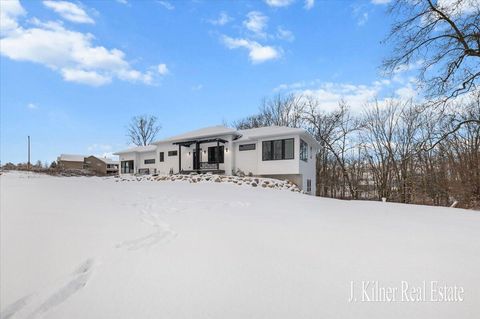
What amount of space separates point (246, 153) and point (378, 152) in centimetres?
1256

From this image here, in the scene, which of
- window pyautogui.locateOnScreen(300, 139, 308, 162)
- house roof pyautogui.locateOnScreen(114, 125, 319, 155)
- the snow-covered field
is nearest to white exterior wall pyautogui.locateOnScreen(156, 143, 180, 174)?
house roof pyautogui.locateOnScreen(114, 125, 319, 155)

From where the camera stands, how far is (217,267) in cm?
299

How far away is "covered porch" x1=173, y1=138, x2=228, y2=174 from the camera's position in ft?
59.5

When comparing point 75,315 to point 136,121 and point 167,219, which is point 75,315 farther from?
point 136,121

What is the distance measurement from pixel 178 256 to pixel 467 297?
9.36ft

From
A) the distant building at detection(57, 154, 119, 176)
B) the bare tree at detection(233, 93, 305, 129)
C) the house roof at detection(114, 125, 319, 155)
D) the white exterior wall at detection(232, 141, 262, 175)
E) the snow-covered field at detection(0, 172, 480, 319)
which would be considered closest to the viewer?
the snow-covered field at detection(0, 172, 480, 319)

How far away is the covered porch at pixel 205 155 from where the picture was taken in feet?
59.5

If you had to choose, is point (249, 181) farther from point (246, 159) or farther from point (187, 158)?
point (187, 158)

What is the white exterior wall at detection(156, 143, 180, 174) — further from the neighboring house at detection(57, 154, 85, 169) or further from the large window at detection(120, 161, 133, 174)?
the neighboring house at detection(57, 154, 85, 169)

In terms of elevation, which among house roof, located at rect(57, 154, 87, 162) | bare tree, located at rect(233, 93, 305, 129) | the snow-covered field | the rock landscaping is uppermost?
bare tree, located at rect(233, 93, 305, 129)

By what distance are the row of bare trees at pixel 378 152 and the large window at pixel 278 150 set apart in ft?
25.1

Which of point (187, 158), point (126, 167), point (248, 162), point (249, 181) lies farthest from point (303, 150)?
point (126, 167)

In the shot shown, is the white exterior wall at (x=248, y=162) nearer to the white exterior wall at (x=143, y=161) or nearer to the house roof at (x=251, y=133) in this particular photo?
the house roof at (x=251, y=133)

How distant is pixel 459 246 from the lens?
3.97m
